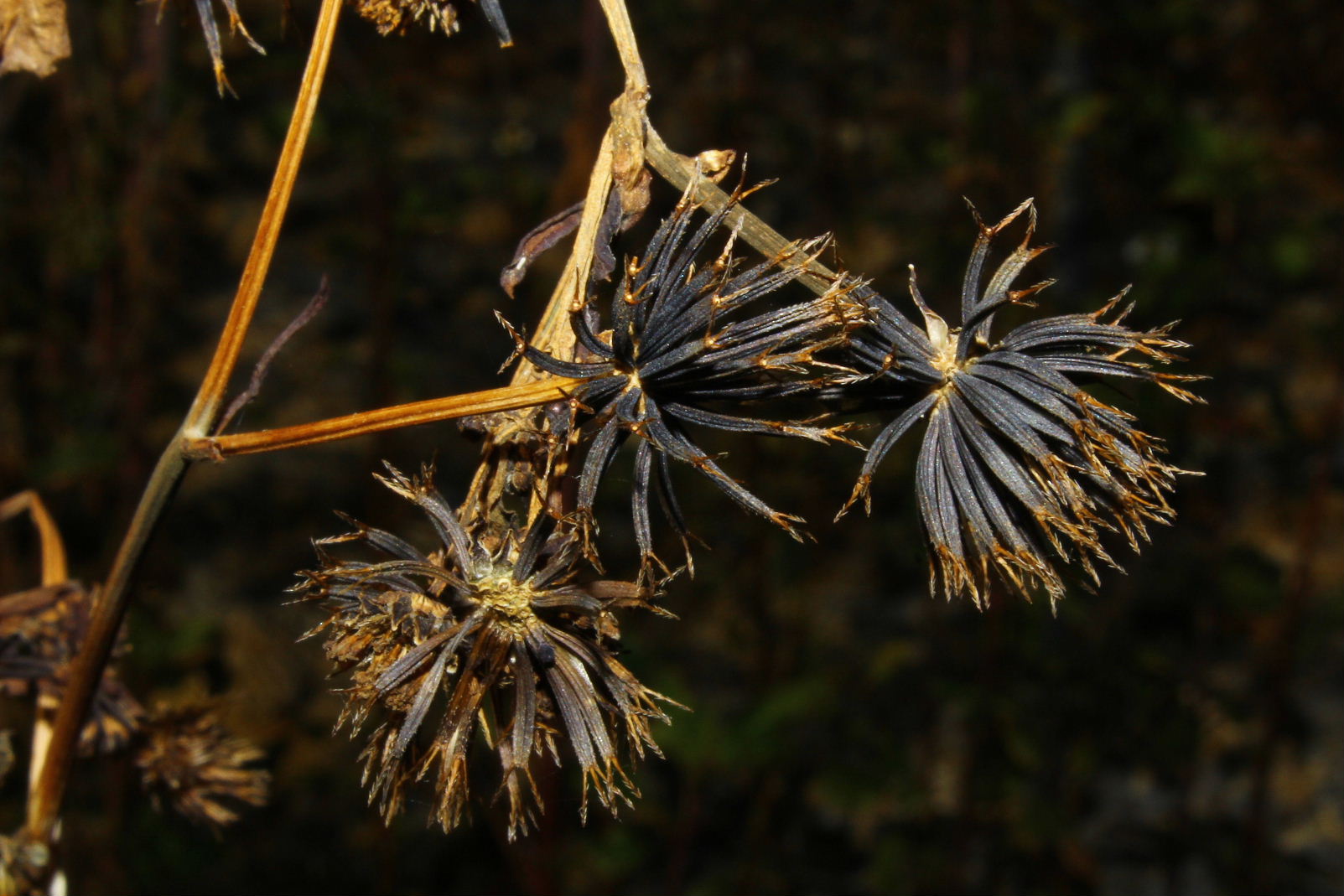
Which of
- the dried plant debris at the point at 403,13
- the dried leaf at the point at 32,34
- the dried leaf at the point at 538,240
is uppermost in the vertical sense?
the dried leaf at the point at 32,34

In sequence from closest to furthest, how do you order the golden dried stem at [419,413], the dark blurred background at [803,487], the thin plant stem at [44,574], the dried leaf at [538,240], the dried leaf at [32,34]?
the golden dried stem at [419,413]
the dried leaf at [538,240]
the dried leaf at [32,34]
the thin plant stem at [44,574]
the dark blurred background at [803,487]

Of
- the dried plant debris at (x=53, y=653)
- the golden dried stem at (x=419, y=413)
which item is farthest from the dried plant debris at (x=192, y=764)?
the golden dried stem at (x=419, y=413)

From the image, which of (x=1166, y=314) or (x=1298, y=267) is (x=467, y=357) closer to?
(x=1166, y=314)

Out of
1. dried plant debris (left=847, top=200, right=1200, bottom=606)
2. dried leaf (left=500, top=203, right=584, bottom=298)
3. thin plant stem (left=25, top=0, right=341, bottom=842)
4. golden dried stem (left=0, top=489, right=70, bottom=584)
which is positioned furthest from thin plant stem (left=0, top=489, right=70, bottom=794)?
→ dried plant debris (left=847, top=200, right=1200, bottom=606)

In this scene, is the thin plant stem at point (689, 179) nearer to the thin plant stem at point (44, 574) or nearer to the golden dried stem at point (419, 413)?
the golden dried stem at point (419, 413)

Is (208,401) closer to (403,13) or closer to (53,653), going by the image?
(403,13)
